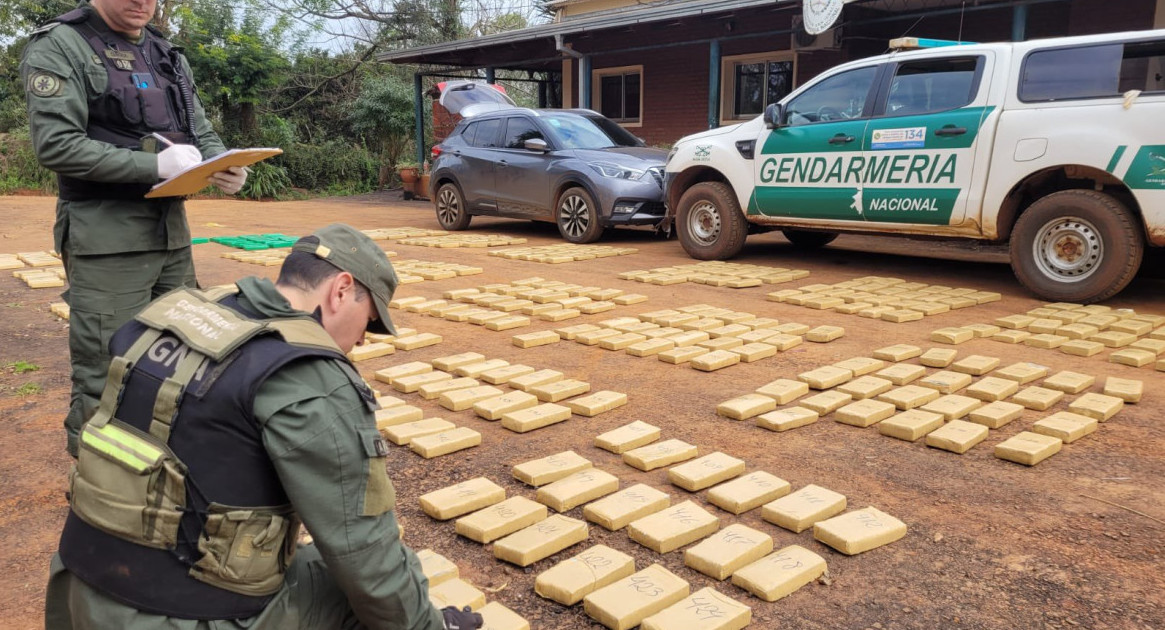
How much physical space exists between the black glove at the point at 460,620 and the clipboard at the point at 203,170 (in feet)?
5.14

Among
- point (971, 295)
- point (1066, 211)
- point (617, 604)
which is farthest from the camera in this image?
point (971, 295)

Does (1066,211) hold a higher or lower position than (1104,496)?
higher

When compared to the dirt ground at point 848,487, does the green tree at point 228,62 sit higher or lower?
higher

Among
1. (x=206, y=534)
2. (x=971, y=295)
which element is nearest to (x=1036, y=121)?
(x=971, y=295)

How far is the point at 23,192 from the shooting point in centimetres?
1903

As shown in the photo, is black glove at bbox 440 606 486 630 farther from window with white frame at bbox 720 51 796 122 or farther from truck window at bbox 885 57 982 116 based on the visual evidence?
window with white frame at bbox 720 51 796 122

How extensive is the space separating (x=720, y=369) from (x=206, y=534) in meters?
3.71

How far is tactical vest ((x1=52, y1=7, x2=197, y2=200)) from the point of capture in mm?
2904

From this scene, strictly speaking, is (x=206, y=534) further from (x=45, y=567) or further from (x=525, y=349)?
(x=525, y=349)

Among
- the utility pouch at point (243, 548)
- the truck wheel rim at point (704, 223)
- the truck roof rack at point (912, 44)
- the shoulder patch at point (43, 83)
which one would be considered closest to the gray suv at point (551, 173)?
the truck wheel rim at point (704, 223)

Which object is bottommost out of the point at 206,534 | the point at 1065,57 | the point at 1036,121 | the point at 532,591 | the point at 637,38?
the point at 532,591

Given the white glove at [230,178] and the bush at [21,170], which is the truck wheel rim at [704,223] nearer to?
the white glove at [230,178]

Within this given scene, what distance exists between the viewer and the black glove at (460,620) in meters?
1.87

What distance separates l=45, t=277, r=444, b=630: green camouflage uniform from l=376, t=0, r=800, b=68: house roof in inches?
467
